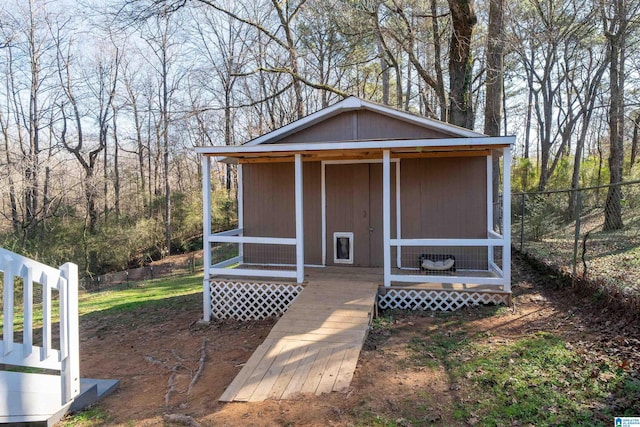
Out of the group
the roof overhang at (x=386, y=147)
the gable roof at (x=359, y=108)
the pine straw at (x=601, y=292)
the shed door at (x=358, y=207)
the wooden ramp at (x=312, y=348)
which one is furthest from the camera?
the shed door at (x=358, y=207)

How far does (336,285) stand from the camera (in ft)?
22.6

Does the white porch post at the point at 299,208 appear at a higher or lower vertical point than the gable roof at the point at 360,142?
lower

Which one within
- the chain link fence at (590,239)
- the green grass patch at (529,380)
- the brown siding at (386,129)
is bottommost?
the green grass patch at (529,380)

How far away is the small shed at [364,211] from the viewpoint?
22.0 ft

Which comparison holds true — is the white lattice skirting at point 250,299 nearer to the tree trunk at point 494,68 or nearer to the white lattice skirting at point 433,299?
the white lattice skirting at point 433,299

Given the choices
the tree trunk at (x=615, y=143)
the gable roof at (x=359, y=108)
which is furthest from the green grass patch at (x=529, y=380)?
the tree trunk at (x=615, y=143)

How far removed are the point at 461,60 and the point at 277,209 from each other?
289 inches

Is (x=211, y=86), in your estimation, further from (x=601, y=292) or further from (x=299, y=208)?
(x=601, y=292)

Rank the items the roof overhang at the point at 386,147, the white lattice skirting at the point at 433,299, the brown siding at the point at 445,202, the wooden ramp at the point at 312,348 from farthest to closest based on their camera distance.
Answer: the brown siding at the point at 445,202 < the white lattice skirting at the point at 433,299 < the roof overhang at the point at 386,147 < the wooden ramp at the point at 312,348

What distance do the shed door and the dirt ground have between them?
6.89 feet

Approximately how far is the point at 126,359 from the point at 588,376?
5463mm

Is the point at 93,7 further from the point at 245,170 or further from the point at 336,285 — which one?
the point at 336,285

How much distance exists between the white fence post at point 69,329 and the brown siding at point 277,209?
5.15m

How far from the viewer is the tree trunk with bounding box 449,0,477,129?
10.8m
